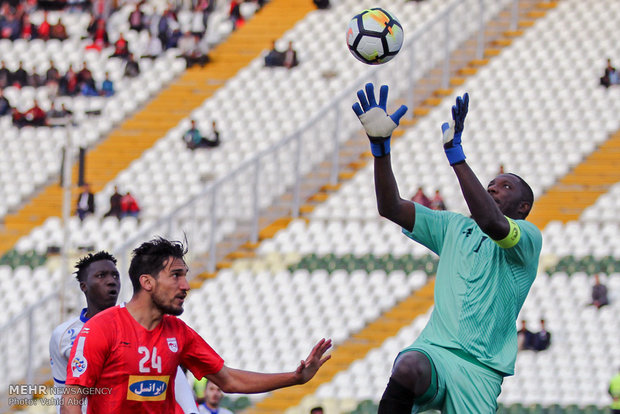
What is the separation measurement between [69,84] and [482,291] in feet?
63.8

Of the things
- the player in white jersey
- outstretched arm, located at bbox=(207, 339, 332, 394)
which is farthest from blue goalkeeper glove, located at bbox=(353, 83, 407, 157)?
the player in white jersey

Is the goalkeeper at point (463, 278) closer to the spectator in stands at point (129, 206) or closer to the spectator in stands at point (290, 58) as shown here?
the spectator in stands at point (129, 206)

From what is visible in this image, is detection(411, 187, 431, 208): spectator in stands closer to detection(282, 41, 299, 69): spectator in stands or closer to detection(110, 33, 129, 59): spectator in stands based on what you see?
detection(282, 41, 299, 69): spectator in stands

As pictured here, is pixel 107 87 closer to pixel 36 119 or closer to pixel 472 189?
pixel 36 119

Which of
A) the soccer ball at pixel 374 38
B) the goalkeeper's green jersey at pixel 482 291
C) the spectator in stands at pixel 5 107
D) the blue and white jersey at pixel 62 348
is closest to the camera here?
the goalkeeper's green jersey at pixel 482 291

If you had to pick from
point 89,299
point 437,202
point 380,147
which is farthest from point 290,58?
point 380,147

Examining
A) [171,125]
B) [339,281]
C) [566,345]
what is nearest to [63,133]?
[171,125]

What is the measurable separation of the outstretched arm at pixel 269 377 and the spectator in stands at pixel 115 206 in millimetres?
14454

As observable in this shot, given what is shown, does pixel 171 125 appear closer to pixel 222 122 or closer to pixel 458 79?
pixel 222 122

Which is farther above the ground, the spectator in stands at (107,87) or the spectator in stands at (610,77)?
the spectator in stands at (107,87)

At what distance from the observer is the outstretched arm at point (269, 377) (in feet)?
20.1

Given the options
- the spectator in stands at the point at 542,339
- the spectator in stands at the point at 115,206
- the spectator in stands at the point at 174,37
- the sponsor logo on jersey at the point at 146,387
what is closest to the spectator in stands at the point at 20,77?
the spectator in stands at the point at 174,37

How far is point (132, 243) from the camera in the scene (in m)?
17.3

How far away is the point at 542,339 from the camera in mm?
16344
